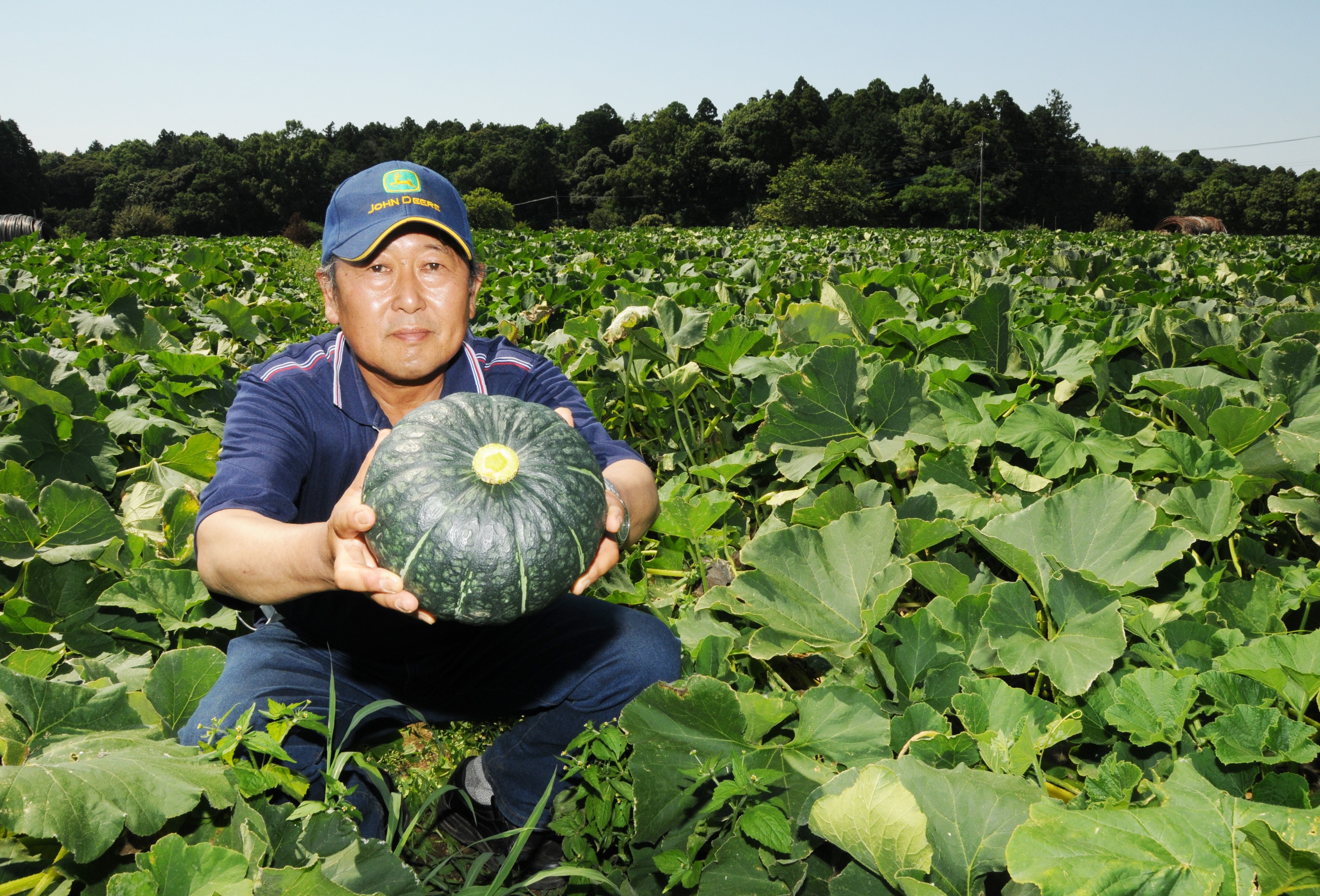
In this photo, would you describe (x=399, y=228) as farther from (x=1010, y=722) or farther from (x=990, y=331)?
(x=990, y=331)

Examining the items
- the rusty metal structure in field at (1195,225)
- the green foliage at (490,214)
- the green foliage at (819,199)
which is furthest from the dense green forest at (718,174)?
the green foliage at (490,214)

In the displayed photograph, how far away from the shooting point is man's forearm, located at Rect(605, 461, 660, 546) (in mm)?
2068

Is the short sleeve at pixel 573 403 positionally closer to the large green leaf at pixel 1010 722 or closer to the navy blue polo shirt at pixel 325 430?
the navy blue polo shirt at pixel 325 430

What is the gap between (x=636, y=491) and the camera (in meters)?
2.09

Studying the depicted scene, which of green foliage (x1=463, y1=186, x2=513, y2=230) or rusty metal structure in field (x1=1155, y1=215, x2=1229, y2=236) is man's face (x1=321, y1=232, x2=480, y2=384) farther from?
rusty metal structure in field (x1=1155, y1=215, x2=1229, y2=236)

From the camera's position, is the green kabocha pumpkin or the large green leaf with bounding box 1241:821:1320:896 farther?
the green kabocha pumpkin

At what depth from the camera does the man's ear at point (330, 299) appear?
2.29m

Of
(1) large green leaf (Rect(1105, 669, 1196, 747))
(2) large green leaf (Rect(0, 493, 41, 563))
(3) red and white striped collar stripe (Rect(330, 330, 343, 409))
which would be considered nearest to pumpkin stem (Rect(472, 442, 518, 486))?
(3) red and white striped collar stripe (Rect(330, 330, 343, 409))

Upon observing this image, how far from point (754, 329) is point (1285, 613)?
2.11m

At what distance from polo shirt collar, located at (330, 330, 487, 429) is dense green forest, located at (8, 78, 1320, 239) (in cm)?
5346

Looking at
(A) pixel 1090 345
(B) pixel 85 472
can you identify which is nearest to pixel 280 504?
(B) pixel 85 472

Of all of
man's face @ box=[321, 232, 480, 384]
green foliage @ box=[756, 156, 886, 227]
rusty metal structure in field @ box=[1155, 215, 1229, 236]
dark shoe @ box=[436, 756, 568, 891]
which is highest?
green foliage @ box=[756, 156, 886, 227]

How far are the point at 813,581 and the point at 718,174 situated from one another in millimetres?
78338

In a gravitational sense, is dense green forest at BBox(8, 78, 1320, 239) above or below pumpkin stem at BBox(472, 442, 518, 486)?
above
